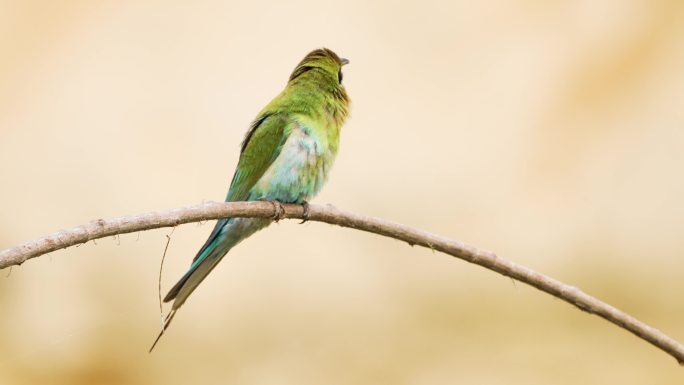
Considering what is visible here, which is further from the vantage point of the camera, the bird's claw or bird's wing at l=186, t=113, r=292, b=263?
bird's wing at l=186, t=113, r=292, b=263

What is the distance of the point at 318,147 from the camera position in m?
3.78

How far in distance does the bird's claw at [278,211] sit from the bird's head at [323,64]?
998 millimetres

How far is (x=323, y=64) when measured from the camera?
4.22m

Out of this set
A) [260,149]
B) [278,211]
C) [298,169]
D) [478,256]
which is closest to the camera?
[478,256]

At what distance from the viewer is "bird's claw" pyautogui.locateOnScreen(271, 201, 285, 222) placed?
345cm

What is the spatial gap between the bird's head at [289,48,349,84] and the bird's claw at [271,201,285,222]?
1.00m

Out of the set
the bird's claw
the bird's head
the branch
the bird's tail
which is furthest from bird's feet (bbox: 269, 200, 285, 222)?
the bird's head

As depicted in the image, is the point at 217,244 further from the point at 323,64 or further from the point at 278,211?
the point at 323,64

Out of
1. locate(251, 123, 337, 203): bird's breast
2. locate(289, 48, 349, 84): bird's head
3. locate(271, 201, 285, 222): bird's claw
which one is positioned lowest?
locate(271, 201, 285, 222): bird's claw

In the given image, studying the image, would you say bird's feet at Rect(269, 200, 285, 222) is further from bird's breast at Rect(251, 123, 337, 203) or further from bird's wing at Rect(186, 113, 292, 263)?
bird's wing at Rect(186, 113, 292, 263)

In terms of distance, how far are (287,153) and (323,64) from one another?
0.72m

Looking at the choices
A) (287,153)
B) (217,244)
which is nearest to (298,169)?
(287,153)

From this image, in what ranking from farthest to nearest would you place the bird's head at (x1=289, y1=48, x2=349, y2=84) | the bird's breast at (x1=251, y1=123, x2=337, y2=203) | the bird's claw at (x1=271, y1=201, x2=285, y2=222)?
1. the bird's head at (x1=289, y1=48, x2=349, y2=84)
2. the bird's breast at (x1=251, y1=123, x2=337, y2=203)
3. the bird's claw at (x1=271, y1=201, x2=285, y2=222)

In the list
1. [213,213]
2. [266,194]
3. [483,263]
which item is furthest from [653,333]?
[266,194]
